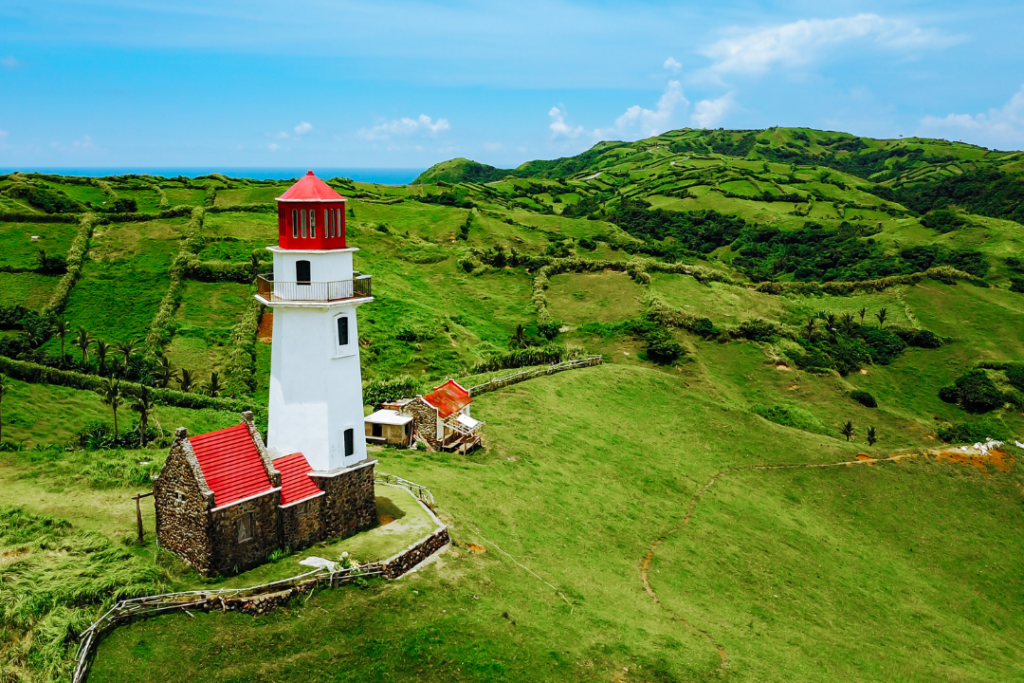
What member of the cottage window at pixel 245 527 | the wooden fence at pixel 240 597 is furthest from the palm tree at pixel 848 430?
the cottage window at pixel 245 527

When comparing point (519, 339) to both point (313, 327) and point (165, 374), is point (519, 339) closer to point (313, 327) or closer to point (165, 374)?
point (165, 374)

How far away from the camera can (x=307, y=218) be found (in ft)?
A: 75.7

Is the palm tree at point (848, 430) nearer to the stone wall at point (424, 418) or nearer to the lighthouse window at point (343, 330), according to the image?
the stone wall at point (424, 418)

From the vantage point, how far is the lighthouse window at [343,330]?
24173mm

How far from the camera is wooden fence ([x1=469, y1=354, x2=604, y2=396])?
5050cm

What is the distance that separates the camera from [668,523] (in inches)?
1406

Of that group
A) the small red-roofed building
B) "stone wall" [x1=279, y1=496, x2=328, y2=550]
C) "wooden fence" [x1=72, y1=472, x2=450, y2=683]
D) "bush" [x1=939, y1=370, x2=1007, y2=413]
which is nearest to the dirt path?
"wooden fence" [x1=72, y1=472, x2=450, y2=683]

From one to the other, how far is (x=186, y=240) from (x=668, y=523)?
6415 cm

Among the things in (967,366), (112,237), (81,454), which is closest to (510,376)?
(81,454)

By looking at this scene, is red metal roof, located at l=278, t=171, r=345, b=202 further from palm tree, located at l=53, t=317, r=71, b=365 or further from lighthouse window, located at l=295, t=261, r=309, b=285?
palm tree, located at l=53, t=317, r=71, b=365

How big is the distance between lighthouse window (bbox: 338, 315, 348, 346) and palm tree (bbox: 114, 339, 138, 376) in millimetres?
37352

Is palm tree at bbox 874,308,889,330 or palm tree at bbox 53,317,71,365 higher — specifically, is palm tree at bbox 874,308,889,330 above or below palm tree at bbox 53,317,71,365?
below

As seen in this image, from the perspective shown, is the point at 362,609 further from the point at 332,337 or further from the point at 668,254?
the point at 668,254

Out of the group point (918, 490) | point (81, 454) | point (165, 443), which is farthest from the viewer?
point (918, 490)
